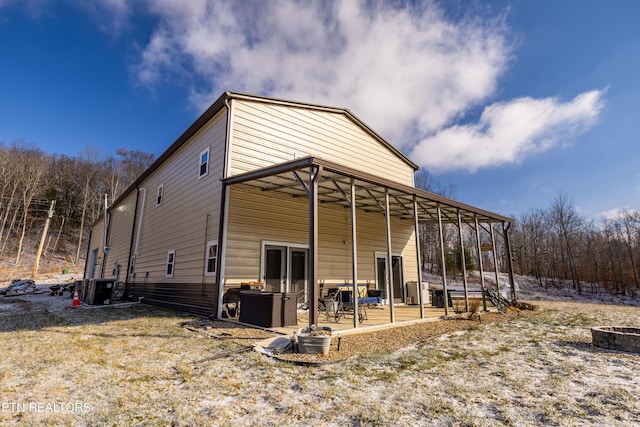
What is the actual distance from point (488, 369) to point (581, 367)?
1.26 meters

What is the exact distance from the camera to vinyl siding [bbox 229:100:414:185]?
8633 mm

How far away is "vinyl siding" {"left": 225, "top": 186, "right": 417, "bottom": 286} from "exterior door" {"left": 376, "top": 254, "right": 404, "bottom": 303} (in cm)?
29

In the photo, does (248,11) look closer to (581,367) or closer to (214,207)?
(214,207)

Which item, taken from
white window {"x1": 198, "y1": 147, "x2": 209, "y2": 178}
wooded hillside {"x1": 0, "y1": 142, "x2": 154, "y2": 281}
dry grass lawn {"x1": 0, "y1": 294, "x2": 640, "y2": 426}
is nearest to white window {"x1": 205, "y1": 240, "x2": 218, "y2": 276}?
white window {"x1": 198, "y1": 147, "x2": 209, "y2": 178}

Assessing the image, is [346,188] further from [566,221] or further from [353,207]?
[566,221]

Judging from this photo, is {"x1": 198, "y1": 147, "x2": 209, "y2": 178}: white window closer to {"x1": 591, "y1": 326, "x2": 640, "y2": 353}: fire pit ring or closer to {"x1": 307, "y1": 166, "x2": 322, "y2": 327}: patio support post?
{"x1": 307, "y1": 166, "x2": 322, "y2": 327}: patio support post

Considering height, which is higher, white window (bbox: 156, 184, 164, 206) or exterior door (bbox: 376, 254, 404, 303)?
white window (bbox: 156, 184, 164, 206)

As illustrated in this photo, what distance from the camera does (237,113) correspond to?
28.2 ft

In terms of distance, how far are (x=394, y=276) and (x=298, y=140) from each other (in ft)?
21.1

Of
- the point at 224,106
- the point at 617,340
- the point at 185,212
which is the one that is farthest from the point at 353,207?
the point at 185,212

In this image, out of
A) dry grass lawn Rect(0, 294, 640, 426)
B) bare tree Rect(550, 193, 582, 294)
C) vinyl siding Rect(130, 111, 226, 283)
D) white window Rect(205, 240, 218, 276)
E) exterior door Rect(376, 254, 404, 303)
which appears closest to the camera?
dry grass lawn Rect(0, 294, 640, 426)

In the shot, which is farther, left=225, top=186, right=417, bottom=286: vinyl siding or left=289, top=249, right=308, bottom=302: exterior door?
Result: left=289, top=249, right=308, bottom=302: exterior door

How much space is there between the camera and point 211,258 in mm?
8070

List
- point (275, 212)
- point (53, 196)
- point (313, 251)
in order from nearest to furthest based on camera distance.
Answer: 1. point (313, 251)
2. point (275, 212)
3. point (53, 196)
